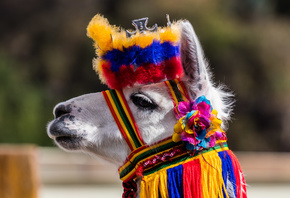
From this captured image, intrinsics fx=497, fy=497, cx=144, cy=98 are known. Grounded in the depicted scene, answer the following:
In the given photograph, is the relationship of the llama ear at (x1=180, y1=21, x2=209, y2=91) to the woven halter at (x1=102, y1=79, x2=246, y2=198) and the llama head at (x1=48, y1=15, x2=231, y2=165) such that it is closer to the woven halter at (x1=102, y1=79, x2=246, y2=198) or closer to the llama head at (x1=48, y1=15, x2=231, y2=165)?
the llama head at (x1=48, y1=15, x2=231, y2=165)

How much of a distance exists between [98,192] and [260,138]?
906 centimetres

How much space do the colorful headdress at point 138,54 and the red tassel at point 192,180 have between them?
1.95 ft

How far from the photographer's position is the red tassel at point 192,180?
9.37 ft

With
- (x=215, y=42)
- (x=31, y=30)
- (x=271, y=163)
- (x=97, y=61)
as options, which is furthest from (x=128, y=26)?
(x=97, y=61)

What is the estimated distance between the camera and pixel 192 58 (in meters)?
3.10

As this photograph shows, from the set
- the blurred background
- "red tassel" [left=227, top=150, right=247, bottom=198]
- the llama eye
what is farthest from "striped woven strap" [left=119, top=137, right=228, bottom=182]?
the blurred background

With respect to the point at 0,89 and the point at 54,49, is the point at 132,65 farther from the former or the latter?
the point at 54,49

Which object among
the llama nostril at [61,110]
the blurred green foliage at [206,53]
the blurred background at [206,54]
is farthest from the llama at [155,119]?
the blurred green foliage at [206,53]

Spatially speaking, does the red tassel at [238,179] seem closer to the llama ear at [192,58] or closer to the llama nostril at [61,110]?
the llama ear at [192,58]

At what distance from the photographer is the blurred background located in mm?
18734

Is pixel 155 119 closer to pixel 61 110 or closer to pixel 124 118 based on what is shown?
pixel 124 118

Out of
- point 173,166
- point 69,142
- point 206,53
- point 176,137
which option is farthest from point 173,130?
point 206,53

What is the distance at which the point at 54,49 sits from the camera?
835 inches

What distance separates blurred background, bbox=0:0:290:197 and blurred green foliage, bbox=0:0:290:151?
4cm
